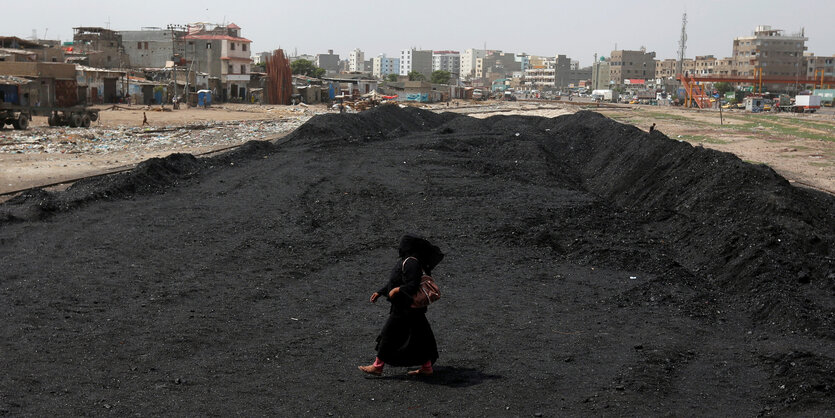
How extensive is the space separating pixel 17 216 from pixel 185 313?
20.2 ft

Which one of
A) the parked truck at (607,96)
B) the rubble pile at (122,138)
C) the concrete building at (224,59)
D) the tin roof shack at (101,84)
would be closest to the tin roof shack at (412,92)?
the concrete building at (224,59)

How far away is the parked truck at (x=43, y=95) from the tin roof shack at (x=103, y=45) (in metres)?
48.6

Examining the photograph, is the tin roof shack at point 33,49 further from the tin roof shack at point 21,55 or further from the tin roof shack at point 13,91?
the tin roof shack at point 13,91

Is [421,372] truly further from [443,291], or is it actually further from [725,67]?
[725,67]

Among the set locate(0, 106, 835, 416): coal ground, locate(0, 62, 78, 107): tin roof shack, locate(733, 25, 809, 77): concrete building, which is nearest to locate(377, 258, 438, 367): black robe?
locate(0, 106, 835, 416): coal ground

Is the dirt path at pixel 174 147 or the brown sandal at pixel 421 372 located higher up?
the dirt path at pixel 174 147

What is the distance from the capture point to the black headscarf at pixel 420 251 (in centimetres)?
719

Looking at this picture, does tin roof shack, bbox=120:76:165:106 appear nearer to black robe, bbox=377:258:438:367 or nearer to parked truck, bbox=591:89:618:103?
black robe, bbox=377:258:438:367

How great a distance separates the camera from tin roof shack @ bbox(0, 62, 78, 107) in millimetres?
34969

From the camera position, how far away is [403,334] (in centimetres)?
741

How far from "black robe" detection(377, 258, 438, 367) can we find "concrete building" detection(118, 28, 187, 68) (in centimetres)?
8844

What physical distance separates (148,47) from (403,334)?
300ft

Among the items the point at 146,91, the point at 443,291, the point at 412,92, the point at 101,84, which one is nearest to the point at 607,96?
the point at 412,92

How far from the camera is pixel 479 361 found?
8.05 meters
